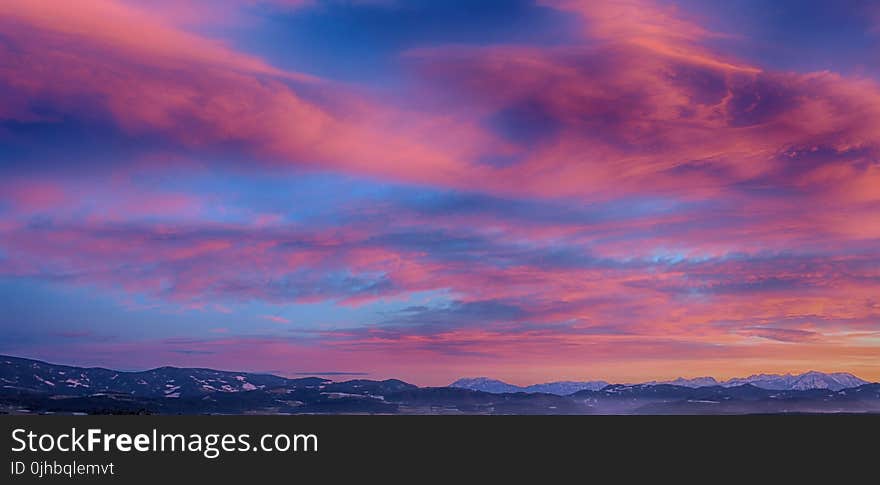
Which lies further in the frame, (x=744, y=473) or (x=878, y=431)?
(x=878, y=431)

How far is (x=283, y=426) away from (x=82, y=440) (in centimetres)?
2709

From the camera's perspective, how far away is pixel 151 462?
359 feet

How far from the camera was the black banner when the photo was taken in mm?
110562

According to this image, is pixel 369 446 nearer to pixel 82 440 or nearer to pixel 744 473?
pixel 82 440

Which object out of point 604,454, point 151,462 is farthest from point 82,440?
point 604,454

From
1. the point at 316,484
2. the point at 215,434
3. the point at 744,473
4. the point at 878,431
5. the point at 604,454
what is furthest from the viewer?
the point at 878,431

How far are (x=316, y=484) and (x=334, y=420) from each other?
2450 centimetres

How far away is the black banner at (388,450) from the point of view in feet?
363

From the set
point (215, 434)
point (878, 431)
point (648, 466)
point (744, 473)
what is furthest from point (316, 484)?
point (878, 431)

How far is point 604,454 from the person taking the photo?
140 metres

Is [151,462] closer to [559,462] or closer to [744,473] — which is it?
[559,462]

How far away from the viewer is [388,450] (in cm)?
12862

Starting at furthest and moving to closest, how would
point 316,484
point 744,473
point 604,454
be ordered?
point 604,454 < point 744,473 < point 316,484

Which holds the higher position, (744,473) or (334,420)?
(334,420)
